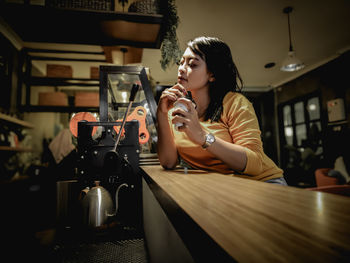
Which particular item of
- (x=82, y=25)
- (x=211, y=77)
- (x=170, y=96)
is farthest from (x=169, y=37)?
(x=170, y=96)

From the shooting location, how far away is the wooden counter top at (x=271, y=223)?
0.21m

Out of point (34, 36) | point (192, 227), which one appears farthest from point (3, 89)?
point (192, 227)

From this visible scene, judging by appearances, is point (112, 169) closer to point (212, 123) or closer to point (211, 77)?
point (212, 123)

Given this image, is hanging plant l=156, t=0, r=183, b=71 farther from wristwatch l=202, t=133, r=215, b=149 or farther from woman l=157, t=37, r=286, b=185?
wristwatch l=202, t=133, r=215, b=149

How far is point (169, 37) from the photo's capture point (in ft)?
7.68

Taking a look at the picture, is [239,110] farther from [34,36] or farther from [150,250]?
[34,36]

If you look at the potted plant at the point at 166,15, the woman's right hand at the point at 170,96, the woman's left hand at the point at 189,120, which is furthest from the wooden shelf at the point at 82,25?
the woman's left hand at the point at 189,120

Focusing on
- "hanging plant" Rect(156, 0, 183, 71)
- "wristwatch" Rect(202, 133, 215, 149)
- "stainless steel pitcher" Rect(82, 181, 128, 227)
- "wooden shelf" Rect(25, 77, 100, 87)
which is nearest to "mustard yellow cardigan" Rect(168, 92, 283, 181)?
"wristwatch" Rect(202, 133, 215, 149)

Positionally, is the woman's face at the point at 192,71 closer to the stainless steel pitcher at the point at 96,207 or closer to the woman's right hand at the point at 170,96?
the woman's right hand at the point at 170,96

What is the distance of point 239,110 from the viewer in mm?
1221

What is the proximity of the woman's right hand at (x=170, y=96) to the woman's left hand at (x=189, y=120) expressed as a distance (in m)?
0.20

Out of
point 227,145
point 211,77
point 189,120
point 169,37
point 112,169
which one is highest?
point 169,37

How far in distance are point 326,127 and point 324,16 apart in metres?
3.07

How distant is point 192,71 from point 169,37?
1.14 metres
